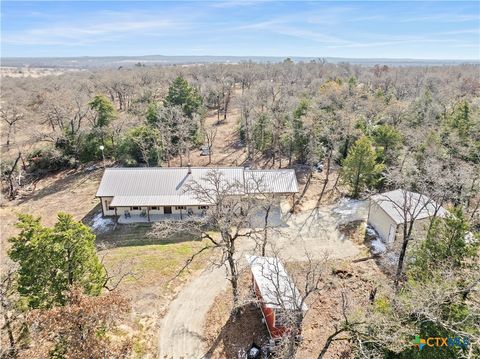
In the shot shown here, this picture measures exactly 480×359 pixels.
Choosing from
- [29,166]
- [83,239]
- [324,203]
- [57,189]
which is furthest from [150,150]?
[83,239]

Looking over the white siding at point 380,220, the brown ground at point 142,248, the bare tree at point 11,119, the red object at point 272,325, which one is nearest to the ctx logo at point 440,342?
the red object at point 272,325

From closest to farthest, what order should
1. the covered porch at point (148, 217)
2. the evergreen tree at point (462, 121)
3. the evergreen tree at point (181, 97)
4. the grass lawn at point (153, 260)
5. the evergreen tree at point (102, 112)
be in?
the grass lawn at point (153, 260) < the covered porch at point (148, 217) < the evergreen tree at point (462, 121) < the evergreen tree at point (102, 112) < the evergreen tree at point (181, 97)

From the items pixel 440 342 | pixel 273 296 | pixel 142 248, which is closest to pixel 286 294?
pixel 273 296

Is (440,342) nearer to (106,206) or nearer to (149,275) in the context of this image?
(149,275)

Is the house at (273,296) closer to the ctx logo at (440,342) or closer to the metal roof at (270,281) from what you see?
the metal roof at (270,281)

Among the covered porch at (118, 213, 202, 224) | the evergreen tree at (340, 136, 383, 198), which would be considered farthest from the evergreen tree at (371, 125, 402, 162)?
the covered porch at (118, 213, 202, 224)

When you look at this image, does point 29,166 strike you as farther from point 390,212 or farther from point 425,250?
point 425,250
